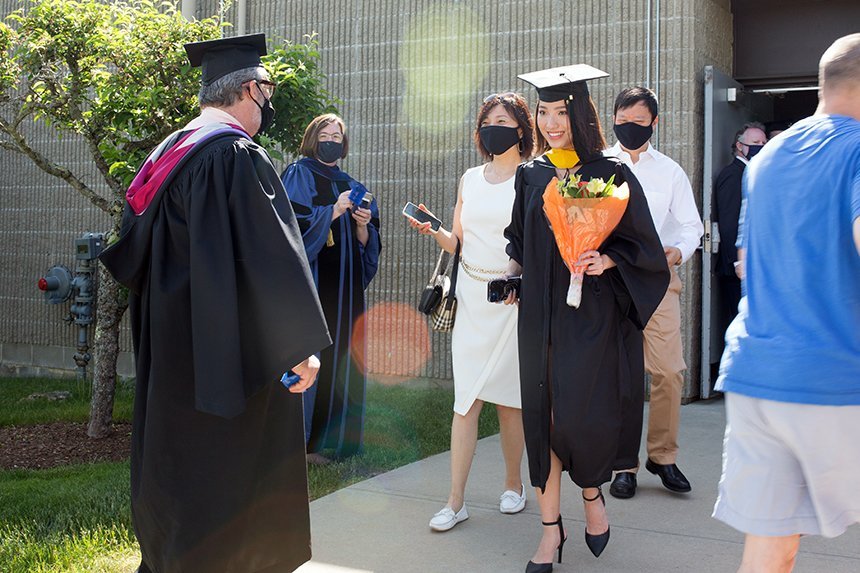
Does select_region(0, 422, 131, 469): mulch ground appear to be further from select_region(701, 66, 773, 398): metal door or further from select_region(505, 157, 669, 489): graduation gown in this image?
select_region(701, 66, 773, 398): metal door

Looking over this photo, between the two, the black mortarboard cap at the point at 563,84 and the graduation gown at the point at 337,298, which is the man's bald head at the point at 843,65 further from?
the graduation gown at the point at 337,298

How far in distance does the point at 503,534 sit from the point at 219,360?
6.16 ft

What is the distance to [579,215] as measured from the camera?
12.4 feet

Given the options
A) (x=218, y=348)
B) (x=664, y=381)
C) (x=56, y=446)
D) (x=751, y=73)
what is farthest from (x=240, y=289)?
(x=751, y=73)

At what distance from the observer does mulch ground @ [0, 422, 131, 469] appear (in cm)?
653

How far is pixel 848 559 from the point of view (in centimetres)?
411

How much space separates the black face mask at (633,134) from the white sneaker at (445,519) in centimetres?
209

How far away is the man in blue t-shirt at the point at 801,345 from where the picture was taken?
273 centimetres

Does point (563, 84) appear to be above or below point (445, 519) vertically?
above

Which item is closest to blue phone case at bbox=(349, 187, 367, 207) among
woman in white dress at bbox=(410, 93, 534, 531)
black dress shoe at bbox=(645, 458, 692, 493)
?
woman in white dress at bbox=(410, 93, 534, 531)

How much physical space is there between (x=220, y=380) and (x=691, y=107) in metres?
5.48

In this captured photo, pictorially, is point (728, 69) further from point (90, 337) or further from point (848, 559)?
point (90, 337)

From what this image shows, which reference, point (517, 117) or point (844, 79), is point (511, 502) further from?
point (844, 79)

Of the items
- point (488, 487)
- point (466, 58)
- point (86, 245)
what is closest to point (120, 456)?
point (488, 487)
